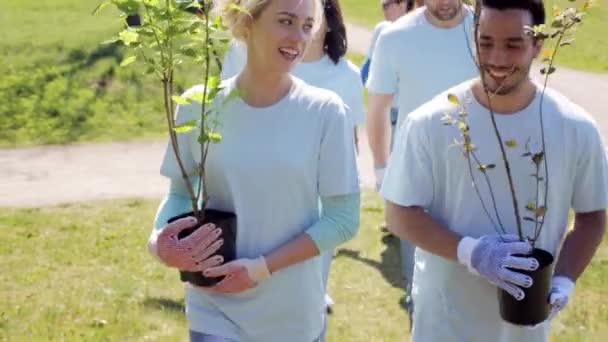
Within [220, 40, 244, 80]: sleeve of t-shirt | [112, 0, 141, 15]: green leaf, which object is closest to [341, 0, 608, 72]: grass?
[220, 40, 244, 80]: sleeve of t-shirt

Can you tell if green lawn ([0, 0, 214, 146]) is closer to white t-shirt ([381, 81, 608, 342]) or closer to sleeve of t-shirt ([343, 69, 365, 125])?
sleeve of t-shirt ([343, 69, 365, 125])

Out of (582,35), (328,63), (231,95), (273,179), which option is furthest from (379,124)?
(582,35)

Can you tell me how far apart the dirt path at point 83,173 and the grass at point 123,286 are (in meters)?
0.65

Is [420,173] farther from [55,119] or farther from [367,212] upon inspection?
[55,119]

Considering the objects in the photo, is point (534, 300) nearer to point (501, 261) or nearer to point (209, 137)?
point (501, 261)

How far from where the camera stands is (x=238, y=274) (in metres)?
3.00

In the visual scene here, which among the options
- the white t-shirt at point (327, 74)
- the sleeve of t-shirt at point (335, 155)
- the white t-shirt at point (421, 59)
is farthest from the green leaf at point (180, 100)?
the white t-shirt at point (421, 59)

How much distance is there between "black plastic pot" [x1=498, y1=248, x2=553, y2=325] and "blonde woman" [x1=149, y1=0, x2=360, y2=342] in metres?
0.55

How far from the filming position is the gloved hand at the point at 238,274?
2.99 m

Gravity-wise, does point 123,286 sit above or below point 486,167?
below

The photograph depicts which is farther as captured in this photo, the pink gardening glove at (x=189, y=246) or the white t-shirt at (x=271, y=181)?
the white t-shirt at (x=271, y=181)

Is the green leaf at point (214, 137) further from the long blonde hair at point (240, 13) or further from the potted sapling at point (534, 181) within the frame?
the potted sapling at point (534, 181)

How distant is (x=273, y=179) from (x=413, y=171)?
0.40 metres

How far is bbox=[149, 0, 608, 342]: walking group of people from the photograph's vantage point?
288cm
